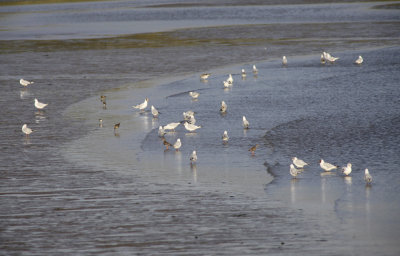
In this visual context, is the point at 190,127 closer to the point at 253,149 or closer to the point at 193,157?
the point at 253,149

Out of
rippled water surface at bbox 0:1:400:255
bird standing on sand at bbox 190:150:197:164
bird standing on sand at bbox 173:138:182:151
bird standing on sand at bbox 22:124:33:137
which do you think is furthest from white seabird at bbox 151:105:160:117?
bird standing on sand at bbox 190:150:197:164

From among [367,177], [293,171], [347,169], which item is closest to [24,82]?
[293,171]

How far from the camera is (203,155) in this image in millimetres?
17531

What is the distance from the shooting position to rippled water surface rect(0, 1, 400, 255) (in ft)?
39.2

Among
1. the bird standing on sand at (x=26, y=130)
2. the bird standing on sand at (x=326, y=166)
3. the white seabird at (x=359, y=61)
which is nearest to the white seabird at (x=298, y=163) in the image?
the bird standing on sand at (x=326, y=166)

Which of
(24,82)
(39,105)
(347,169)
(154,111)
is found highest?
(24,82)

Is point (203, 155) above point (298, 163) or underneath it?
above

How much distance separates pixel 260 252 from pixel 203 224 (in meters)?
1.66

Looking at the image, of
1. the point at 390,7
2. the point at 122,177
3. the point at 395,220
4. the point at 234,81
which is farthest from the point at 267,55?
the point at 390,7

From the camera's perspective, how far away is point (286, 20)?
208ft

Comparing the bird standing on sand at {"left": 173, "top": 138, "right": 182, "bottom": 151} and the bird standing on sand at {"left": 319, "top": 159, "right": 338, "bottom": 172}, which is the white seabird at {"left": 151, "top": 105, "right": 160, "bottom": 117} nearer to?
the bird standing on sand at {"left": 173, "top": 138, "right": 182, "bottom": 151}

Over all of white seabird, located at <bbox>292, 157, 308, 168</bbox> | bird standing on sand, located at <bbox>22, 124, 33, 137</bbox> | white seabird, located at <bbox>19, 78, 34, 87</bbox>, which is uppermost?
white seabird, located at <bbox>19, 78, 34, 87</bbox>

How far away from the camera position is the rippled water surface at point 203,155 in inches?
471

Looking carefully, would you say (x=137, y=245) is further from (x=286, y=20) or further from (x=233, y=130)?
(x=286, y=20)
